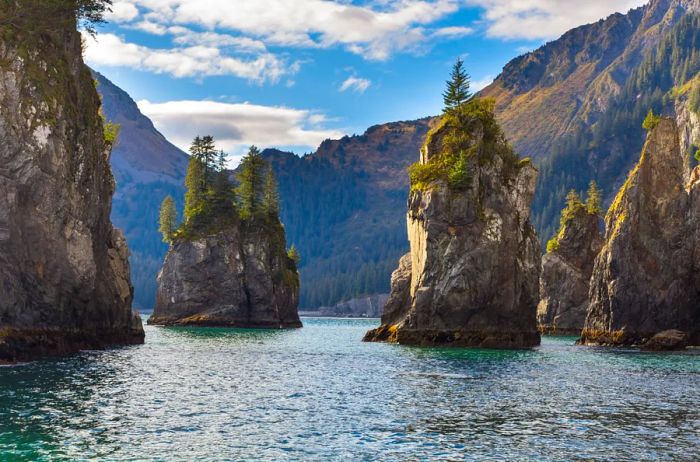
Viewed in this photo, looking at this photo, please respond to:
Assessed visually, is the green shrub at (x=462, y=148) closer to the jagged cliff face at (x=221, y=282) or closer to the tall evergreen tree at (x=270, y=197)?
the jagged cliff face at (x=221, y=282)

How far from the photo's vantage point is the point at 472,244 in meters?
88.1

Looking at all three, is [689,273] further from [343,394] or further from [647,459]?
[647,459]

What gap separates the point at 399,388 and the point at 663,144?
66.5 m

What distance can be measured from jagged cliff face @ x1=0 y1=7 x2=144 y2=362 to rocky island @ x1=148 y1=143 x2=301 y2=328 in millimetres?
64701

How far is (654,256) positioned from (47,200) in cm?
7349

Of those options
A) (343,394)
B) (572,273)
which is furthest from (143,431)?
(572,273)

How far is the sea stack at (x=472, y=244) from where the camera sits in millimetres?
87688

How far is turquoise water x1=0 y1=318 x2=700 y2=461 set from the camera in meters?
30.0

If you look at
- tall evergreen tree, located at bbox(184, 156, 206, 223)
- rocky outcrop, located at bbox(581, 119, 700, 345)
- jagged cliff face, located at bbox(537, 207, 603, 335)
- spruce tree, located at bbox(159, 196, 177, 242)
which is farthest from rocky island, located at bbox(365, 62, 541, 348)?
spruce tree, located at bbox(159, 196, 177, 242)

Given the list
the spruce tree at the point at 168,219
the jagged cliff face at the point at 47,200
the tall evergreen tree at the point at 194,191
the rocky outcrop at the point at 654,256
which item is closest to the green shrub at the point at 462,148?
the rocky outcrop at the point at 654,256

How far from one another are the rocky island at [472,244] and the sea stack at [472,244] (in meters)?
0.12

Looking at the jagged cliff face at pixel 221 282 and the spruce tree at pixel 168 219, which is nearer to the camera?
the jagged cliff face at pixel 221 282

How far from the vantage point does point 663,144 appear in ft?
323

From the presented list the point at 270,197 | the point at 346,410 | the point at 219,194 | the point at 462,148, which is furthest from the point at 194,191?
the point at 346,410
